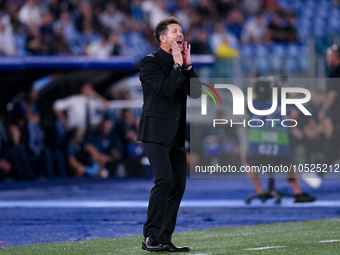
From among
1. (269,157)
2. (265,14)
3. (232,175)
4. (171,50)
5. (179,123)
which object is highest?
(265,14)

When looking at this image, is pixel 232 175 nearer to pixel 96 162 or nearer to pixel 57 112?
pixel 96 162

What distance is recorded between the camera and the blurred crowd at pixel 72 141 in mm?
14828

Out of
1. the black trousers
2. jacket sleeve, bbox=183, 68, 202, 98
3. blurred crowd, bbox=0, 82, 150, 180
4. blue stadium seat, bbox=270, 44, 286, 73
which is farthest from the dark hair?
blue stadium seat, bbox=270, 44, 286, 73

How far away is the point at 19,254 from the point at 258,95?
521cm

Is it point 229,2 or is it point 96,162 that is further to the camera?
point 229,2

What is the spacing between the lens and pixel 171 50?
581cm

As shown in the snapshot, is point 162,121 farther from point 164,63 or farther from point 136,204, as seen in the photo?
point 136,204

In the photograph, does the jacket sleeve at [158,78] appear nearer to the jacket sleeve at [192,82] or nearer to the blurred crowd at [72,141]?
the jacket sleeve at [192,82]

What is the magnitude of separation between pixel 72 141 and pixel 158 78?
9.96 metres

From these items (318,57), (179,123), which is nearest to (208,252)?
(179,123)

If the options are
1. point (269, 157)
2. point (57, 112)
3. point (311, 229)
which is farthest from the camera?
point (57, 112)

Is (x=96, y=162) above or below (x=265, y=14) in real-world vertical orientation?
below

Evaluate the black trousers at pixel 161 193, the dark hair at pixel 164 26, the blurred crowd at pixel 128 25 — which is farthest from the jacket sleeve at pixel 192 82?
the blurred crowd at pixel 128 25

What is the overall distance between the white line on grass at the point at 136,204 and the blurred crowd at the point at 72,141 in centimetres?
404
